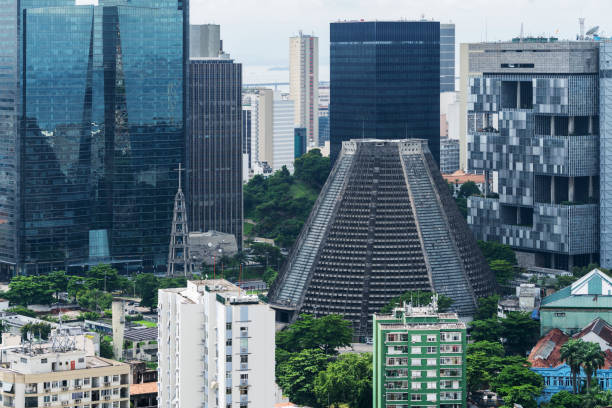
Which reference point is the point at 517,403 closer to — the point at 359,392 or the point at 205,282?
the point at 359,392

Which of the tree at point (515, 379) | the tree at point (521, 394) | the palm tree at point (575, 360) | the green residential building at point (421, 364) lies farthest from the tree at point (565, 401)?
the green residential building at point (421, 364)

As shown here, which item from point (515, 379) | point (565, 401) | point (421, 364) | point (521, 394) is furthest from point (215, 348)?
point (515, 379)

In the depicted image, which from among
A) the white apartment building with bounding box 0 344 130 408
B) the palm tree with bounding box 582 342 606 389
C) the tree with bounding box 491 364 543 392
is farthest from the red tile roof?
the palm tree with bounding box 582 342 606 389

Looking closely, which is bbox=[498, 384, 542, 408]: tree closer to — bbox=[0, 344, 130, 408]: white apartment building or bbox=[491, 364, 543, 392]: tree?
bbox=[491, 364, 543, 392]: tree

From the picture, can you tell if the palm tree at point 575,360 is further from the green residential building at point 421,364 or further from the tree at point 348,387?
the tree at point 348,387

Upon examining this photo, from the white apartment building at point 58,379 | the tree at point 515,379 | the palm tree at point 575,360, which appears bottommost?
the tree at point 515,379

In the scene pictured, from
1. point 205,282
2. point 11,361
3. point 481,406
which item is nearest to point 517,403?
point 481,406
